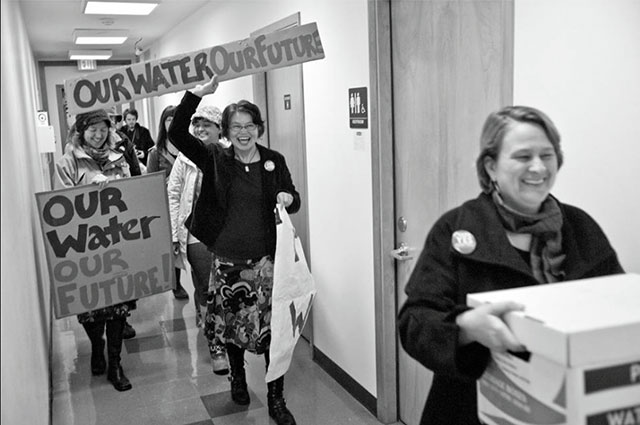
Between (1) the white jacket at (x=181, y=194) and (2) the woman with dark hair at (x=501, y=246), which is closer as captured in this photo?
(2) the woman with dark hair at (x=501, y=246)

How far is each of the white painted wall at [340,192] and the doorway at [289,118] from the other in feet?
0.37

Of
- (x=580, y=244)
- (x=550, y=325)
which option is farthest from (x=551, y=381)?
(x=580, y=244)

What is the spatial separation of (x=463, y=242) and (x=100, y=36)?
889 centimetres

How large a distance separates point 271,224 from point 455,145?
997mm

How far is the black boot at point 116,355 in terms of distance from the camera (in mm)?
3594

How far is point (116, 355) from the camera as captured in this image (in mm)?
3656

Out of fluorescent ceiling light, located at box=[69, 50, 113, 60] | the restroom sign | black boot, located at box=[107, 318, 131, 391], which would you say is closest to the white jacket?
black boot, located at box=[107, 318, 131, 391]

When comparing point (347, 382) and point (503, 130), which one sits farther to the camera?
point (347, 382)

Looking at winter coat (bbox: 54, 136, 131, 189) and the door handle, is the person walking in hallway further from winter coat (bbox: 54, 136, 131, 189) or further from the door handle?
the door handle

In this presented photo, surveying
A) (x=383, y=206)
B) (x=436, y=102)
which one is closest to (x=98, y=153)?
(x=383, y=206)

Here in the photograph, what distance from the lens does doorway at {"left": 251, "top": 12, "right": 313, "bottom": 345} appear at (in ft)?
13.1

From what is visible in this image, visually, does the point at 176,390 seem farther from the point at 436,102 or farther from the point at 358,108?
the point at 436,102

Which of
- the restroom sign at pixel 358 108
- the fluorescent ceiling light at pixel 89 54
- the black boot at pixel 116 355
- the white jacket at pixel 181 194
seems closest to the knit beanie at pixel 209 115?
the white jacket at pixel 181 194

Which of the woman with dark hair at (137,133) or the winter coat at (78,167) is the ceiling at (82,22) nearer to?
the woman with dark hair at (137,133)
